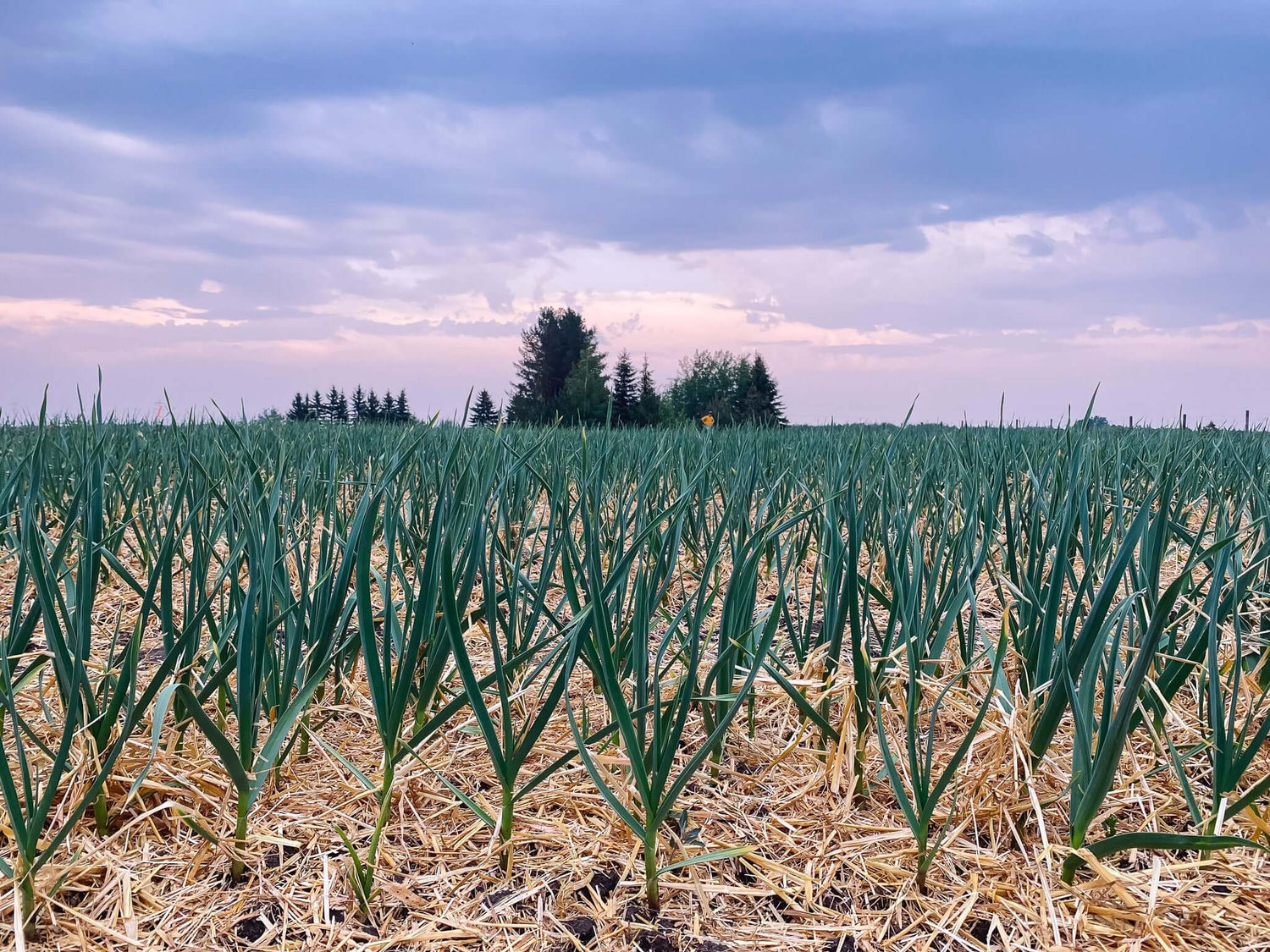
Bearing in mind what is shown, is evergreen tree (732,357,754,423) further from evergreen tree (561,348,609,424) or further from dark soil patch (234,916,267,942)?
dark soil patch (234,916,267,942)

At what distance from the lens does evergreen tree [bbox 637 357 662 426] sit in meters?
34.2

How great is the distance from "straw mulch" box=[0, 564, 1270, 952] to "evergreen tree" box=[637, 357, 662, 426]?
31.2 meters

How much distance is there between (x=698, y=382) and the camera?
168 feet

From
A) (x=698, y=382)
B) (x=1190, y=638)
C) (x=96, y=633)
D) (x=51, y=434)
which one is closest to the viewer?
(x=1190, y=638)

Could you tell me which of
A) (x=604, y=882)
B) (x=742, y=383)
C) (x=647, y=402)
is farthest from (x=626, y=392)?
(x=604, y=882)

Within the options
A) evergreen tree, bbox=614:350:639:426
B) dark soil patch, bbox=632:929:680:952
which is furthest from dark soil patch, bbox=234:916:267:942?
evergreen tree, bbox=614:350:639:426

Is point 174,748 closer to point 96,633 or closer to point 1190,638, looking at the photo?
point 96,633

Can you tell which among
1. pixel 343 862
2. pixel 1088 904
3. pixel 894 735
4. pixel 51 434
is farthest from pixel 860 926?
pixel 51 434

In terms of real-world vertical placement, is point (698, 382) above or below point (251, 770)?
above

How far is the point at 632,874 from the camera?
51.1 inches

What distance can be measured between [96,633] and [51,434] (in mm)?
2075

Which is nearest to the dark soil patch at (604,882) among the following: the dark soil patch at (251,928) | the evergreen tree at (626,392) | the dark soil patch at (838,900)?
the dark soil patch at (838,900)

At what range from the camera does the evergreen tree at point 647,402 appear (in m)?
34.2

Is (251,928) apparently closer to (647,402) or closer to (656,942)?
(656,942)
